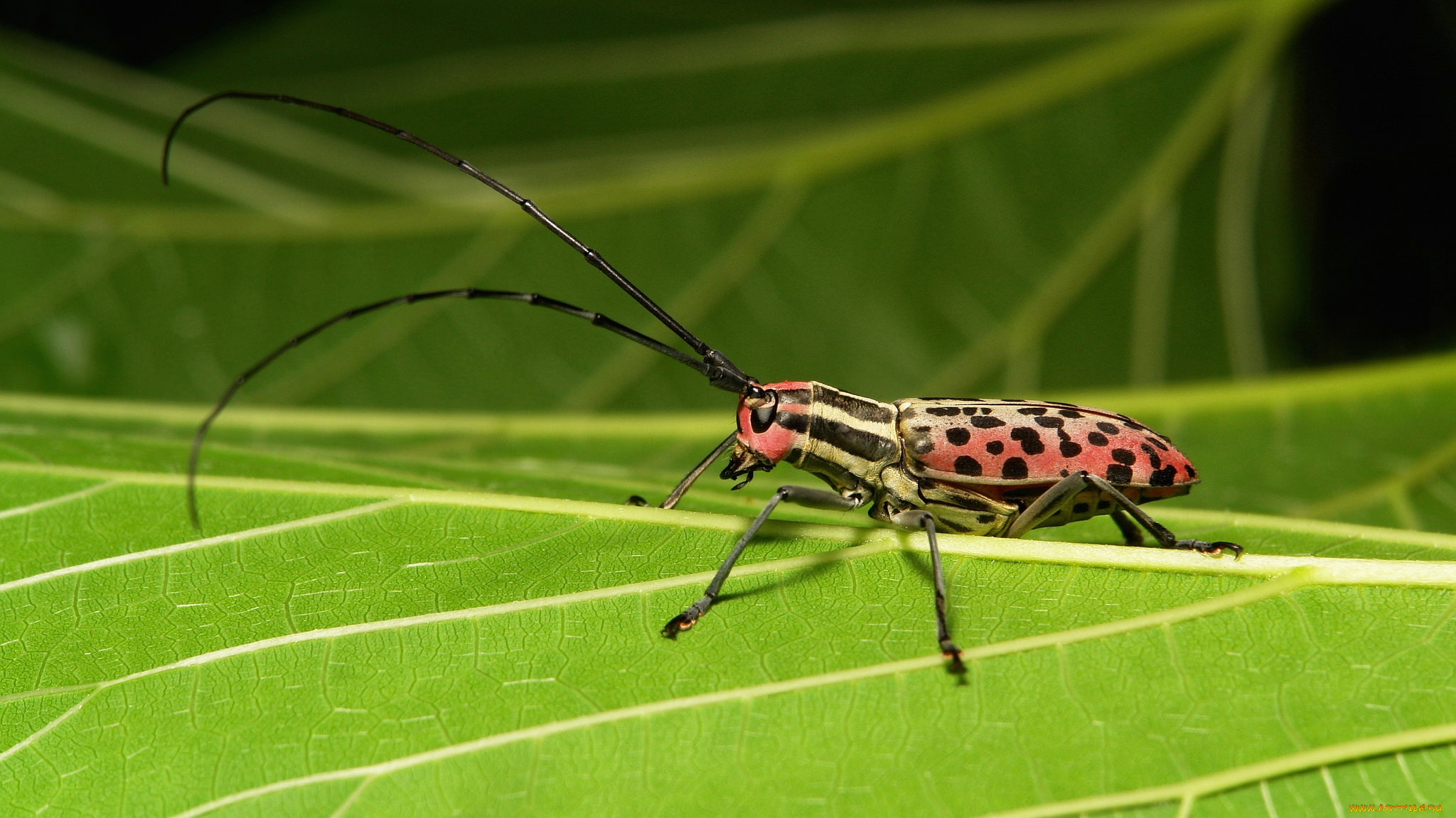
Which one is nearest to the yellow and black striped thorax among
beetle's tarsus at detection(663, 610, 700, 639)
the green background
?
the green background

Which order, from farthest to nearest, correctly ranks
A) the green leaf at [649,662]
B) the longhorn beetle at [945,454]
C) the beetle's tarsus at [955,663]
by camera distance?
1. the longhorn beetle at [945,454]
2. the beetle's tarsus at [955,663]
3. the green leaf at [649,662]

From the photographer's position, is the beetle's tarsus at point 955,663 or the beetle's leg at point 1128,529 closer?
the beetle's tarsus at point 955,663

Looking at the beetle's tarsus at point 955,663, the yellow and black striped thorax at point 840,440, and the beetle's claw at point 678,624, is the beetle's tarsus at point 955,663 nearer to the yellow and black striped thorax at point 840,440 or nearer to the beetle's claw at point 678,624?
Result: the beetle's claw at point 678,624

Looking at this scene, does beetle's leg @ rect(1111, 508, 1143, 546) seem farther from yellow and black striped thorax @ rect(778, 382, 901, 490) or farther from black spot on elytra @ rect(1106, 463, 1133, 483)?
yellow and black striped thorax @ rect(778, 382, 901, 490)

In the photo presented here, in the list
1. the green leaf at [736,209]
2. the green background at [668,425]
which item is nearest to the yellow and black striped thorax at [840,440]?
the green background at [668,425]

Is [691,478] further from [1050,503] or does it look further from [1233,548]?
[1233,548]

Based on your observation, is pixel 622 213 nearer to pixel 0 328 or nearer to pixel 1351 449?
pixel 0 328

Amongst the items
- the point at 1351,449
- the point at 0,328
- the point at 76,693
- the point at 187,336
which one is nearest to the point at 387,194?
the point at 187,336

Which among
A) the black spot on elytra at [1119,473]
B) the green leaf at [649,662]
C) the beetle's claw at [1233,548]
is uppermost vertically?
the beetle's claw at [1233,548]

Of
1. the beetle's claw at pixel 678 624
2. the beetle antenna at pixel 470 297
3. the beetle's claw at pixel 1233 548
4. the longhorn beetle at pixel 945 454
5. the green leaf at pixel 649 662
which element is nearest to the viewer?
the green leaf at pixel 649 662
